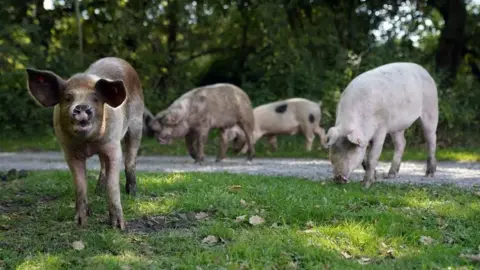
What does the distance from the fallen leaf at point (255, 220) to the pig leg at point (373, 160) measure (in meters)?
3.03

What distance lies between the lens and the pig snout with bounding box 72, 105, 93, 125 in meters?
6.12

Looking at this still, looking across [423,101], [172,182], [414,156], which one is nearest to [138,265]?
[172,182]

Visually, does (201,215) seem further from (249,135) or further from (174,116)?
(249,135)

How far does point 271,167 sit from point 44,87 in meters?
7.90

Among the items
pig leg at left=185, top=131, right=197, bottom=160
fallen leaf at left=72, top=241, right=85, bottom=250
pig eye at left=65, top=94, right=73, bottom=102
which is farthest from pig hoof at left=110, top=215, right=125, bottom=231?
pig leg at left=185, top=131, right=197, bottom=160

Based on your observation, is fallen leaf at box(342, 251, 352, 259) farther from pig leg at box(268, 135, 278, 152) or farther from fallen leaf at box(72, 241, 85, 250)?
pig leg at box(268, 135, 278, 152)

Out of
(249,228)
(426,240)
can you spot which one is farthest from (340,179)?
(426,240)

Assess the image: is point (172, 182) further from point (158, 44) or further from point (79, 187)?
point (158, 44)

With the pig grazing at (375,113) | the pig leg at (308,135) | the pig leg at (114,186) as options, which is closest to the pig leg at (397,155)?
the pig grazing at (375,113)

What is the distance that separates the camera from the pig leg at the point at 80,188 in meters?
6.89

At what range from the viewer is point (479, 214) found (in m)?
7.24

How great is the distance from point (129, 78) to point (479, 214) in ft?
13.9

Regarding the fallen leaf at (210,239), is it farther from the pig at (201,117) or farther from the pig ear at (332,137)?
the pig at (201,117)

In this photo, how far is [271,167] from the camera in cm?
1388
